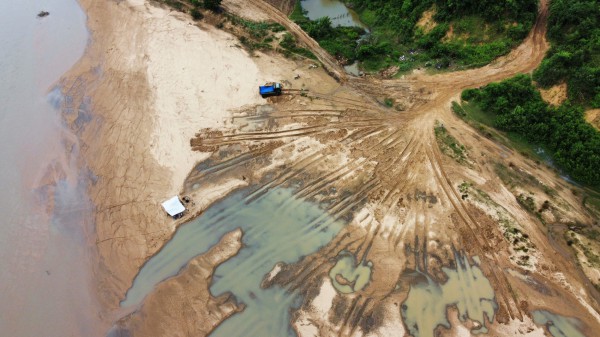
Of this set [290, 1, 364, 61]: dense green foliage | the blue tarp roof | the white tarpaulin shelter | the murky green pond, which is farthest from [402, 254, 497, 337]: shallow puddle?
[290, 1, 364, 61]: dense green foliage

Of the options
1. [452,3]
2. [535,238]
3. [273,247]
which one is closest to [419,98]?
[452,3]

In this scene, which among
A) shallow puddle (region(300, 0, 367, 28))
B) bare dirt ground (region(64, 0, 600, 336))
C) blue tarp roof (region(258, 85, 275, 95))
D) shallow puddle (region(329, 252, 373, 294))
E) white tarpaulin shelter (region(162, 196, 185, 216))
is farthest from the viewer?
shallow puddle (region(300, 0, 367, 28))

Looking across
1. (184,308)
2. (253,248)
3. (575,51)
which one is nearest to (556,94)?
(575,51)

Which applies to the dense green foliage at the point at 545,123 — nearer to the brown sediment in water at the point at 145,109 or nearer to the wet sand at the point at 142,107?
the brown sediment in water at the point at 145,109

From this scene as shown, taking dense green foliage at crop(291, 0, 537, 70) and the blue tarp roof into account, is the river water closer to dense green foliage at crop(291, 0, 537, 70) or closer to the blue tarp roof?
the blue tarp roof

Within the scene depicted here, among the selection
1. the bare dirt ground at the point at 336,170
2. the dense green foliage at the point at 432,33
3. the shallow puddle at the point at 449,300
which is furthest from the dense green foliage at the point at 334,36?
the shallow puddle at the point at 449,300
